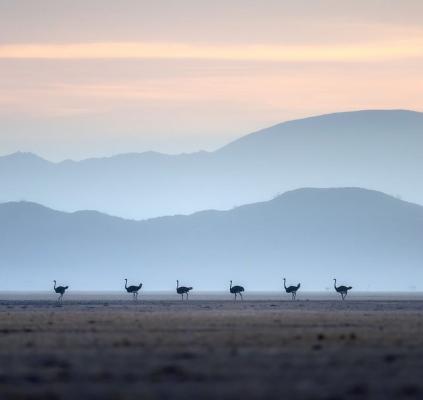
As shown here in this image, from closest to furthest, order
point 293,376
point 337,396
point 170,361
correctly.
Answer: point 337,396, point 293,376, point 170,361

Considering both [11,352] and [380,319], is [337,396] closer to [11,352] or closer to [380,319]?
[11,352]

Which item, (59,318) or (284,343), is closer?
(284,343)

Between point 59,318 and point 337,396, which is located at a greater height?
point 59,318

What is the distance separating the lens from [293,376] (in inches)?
1499

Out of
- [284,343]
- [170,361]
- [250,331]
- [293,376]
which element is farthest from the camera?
[250,331]

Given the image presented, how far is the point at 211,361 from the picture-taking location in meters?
41.5

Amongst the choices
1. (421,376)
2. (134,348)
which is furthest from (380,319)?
(421,376)

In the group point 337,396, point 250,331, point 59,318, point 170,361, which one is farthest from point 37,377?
point 59,318

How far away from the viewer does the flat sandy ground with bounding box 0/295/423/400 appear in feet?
117

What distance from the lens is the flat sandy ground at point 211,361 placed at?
35656mm

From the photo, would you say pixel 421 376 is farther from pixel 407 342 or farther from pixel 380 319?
pixel 380 319

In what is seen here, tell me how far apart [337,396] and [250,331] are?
20.2 meters

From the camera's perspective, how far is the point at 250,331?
2160 inches

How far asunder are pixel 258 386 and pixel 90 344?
12.7 m
